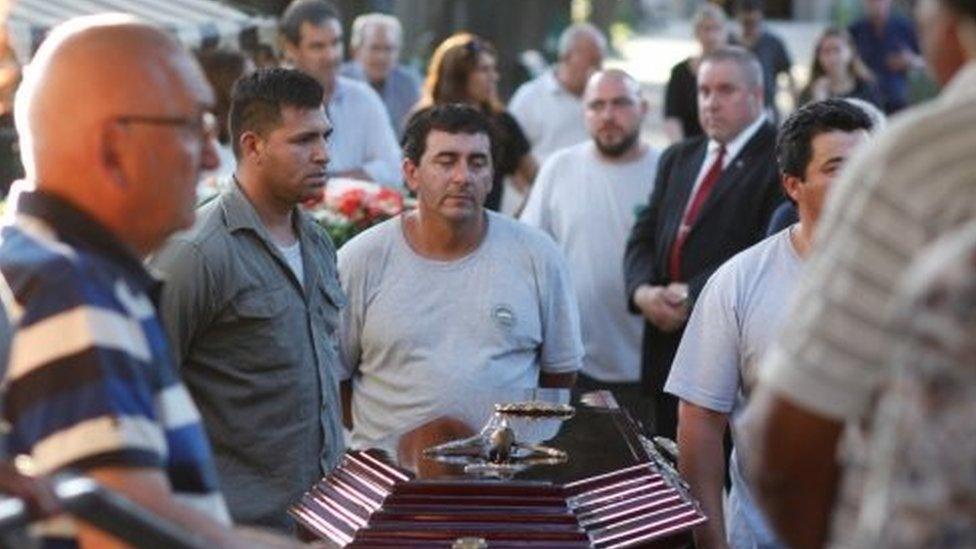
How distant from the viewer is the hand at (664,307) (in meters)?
11.2

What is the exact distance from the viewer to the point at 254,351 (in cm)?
770

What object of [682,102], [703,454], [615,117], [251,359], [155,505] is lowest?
[682,102]

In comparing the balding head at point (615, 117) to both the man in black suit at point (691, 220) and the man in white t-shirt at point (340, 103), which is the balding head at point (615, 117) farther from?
the man in white t-shirt at point (340, 103)

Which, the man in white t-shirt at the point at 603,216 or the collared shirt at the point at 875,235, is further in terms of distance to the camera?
the man in white t-shirt at the point at 603,216

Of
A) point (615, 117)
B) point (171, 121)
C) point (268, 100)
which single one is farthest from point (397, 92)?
point (171, 121)

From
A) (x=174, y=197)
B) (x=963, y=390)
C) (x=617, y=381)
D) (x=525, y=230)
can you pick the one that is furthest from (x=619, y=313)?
(x=963, y=390)

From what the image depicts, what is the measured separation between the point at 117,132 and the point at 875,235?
130 cm

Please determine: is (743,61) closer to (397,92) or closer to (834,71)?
(397,92)

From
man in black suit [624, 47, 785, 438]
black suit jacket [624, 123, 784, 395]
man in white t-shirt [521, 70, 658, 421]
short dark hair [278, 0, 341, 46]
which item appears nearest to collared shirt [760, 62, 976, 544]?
man in black suit [624, 47, 785, 438]

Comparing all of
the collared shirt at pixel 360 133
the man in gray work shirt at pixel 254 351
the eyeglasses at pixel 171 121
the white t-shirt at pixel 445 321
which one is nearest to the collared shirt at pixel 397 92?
the collared shirt at pixel 360 133

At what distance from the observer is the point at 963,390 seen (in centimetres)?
346

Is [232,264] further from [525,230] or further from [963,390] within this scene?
[963,390]

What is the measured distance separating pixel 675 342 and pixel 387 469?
4.70 m

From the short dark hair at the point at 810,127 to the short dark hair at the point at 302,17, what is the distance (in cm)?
673
